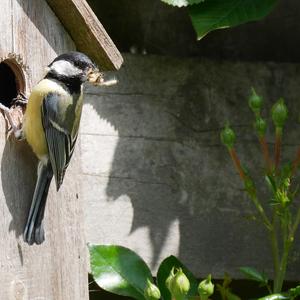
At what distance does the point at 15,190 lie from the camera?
7.09 feet

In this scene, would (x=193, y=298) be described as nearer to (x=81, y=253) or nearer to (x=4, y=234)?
(x=81, y=253)

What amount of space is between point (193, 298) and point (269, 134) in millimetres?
581

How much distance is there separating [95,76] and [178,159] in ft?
1.60

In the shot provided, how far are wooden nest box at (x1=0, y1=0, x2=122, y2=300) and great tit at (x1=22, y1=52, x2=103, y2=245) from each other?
0.04 meters

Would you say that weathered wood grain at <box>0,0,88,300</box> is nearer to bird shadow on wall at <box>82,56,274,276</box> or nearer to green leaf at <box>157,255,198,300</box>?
green leaf at <box>157,255,198,300</box>

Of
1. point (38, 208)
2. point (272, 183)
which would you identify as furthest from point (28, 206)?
point (272, 183)

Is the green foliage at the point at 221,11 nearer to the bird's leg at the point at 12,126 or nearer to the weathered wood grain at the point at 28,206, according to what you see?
the weathered wood grain at the point at 28,206

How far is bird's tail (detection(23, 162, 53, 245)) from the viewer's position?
2.13m

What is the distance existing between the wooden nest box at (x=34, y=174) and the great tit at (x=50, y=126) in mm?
36

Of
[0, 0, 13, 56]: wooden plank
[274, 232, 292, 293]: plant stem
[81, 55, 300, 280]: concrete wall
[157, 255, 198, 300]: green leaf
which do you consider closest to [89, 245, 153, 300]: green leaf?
[157, 255, 198, 300]: green leaf

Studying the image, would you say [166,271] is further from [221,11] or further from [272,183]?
[221,11]

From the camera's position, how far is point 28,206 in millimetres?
2184

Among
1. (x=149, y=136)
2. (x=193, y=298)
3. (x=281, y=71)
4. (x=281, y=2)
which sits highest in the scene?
(x=281, y=2)

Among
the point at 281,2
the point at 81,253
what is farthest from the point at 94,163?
the point at 281,2
